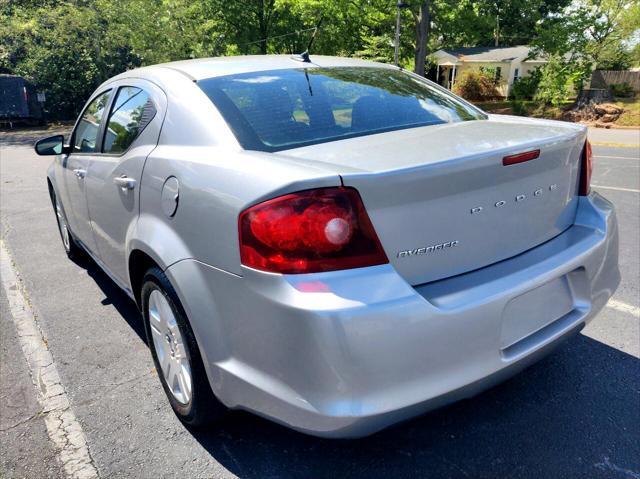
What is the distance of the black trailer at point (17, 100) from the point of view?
2262cm

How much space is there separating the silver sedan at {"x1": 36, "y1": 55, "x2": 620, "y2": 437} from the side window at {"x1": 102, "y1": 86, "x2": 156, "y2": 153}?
4 cm

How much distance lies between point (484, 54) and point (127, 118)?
124 ft

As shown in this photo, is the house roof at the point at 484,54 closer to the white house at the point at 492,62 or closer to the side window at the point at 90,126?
the white house at the point at 492,62

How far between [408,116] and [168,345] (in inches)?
64.0

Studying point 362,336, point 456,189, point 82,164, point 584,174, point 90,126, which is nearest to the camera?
point 362,336

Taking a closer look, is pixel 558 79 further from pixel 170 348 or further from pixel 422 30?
pixel 170 348

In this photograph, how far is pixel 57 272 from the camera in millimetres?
4660

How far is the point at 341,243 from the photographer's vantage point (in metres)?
1.69

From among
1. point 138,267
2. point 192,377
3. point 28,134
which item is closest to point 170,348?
point 192,377

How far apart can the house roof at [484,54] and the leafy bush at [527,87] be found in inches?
273

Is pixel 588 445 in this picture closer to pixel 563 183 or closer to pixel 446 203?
pixel 563 183

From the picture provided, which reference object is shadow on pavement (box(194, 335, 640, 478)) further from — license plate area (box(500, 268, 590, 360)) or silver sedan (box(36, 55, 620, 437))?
license plate area (box(500, 268, 590, 360))

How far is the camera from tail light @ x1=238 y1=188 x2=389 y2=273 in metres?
1.67

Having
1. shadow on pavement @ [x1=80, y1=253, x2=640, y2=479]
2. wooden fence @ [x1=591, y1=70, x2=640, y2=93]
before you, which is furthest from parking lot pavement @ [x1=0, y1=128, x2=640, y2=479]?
wooden fence @ [x1=591, y1=70, x2=640, y2=93]
